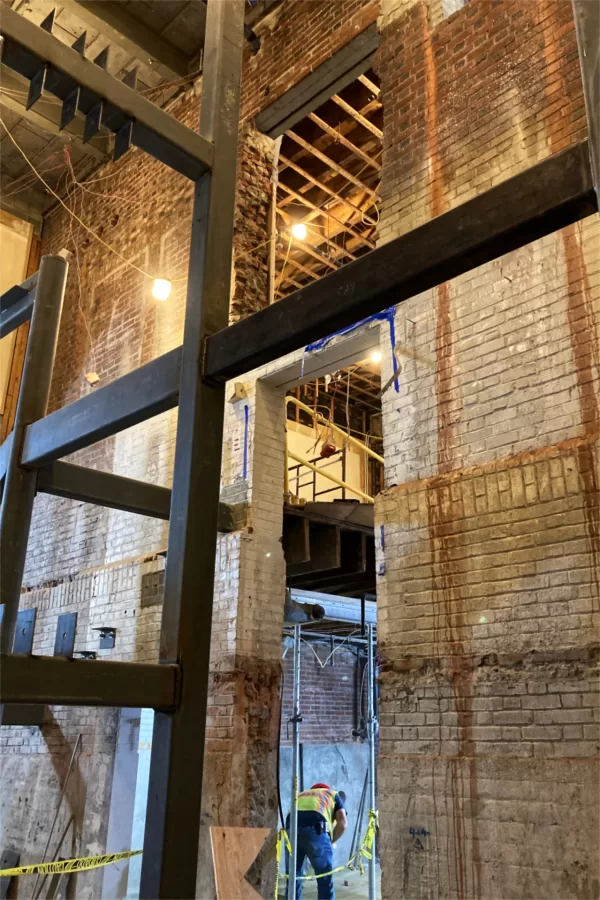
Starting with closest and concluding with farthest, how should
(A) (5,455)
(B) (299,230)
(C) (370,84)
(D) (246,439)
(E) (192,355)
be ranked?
(E) (192,355), (A) (5,455), (D) (246,439), (C) (370,84), (B) (299,230)

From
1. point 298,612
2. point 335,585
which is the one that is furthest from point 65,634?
point 335,585

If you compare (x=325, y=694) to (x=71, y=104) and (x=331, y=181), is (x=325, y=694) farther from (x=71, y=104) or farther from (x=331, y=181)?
(x=71, y=104)

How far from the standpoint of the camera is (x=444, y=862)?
3.41m

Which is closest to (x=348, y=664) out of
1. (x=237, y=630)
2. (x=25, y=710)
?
(x=25, y=710)

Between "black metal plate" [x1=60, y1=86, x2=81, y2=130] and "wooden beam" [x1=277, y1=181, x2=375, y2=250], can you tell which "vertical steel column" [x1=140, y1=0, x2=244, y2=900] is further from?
"wooden beam" [x1=277, y1=181, x2=375, y2=250]

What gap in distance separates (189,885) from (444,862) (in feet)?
5.31

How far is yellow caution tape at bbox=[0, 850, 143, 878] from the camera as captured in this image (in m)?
5.00

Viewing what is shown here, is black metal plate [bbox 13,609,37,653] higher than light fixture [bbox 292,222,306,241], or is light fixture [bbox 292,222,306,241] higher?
light fixture [bbox 292,222,306,241]

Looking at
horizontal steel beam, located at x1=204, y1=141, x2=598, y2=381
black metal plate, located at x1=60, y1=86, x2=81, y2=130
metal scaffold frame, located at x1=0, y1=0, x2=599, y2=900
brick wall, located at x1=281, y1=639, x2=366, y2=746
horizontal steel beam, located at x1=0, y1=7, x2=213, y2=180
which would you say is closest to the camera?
horizontal steel beam, located at x1=204, y1=141, x2=598, y2=381

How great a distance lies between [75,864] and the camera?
5.38 meters

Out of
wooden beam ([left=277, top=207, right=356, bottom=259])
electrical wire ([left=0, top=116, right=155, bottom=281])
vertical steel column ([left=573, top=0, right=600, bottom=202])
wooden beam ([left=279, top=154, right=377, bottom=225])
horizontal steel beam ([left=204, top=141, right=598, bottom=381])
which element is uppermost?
wooden beam ([left=277, top=207, right=356, bottom=259])

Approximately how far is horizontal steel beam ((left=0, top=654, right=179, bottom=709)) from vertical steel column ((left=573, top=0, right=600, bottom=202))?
2086 millimetres

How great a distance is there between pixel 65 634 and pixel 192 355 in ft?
15.9

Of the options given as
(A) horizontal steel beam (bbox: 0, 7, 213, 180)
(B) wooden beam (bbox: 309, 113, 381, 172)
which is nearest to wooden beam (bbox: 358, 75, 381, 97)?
(B) wooden beam (bbox: 309, 113, 381, 172)
